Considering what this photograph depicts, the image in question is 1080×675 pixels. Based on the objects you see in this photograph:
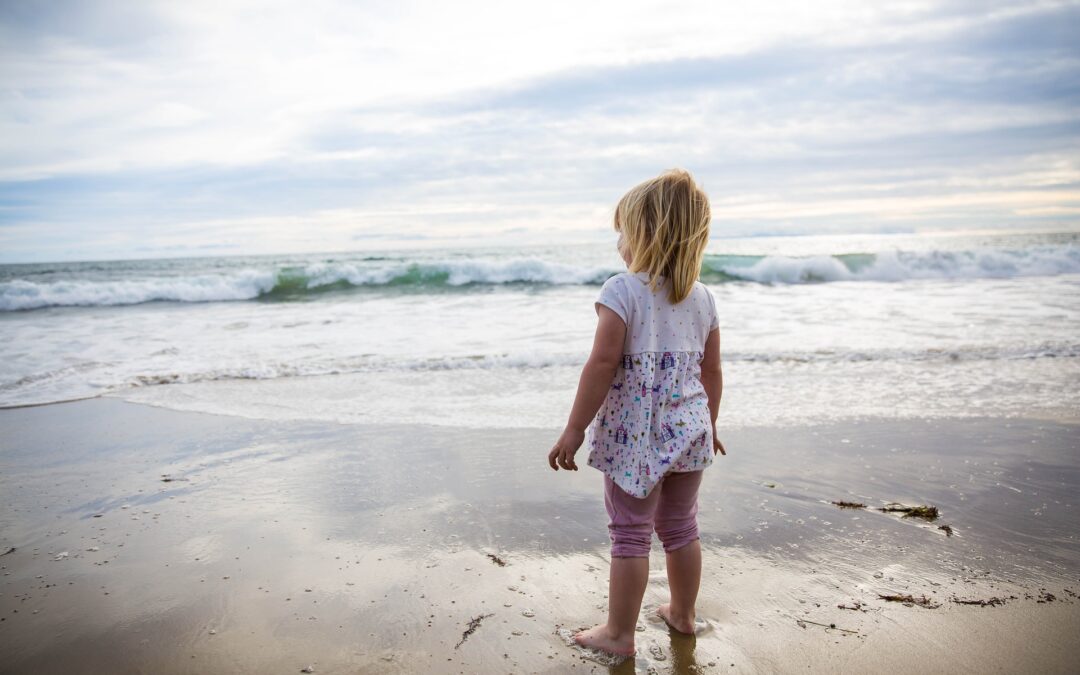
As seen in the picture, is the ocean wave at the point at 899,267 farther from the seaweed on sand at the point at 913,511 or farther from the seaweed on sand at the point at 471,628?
the seaweed on sand at the point at 471,628

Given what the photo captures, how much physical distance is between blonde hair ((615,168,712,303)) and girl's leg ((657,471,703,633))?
0.62 m

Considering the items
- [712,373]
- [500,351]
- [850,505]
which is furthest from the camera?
[500,351]

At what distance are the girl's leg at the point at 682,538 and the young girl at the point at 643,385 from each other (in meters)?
0.02

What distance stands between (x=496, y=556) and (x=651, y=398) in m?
1.13

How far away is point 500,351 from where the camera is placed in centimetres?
820

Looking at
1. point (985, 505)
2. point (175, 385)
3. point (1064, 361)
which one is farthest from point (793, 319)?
point (175, 385)

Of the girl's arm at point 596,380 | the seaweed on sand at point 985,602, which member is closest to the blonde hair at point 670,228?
the girl's arm at point 596,380

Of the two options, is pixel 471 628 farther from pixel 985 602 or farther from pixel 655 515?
pixel 985 602

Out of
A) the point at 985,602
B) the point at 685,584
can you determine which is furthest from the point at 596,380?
the point at 985,602

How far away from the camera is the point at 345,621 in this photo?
2.34 metres

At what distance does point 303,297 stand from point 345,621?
18087 millimetres

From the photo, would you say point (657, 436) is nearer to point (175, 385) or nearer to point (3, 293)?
point (175, 385)

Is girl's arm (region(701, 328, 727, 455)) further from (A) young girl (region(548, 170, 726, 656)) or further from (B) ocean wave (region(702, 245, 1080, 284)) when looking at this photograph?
(B) ocean wave (region(702, 245, 1080, 284))

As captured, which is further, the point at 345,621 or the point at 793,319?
the point at 793,319
